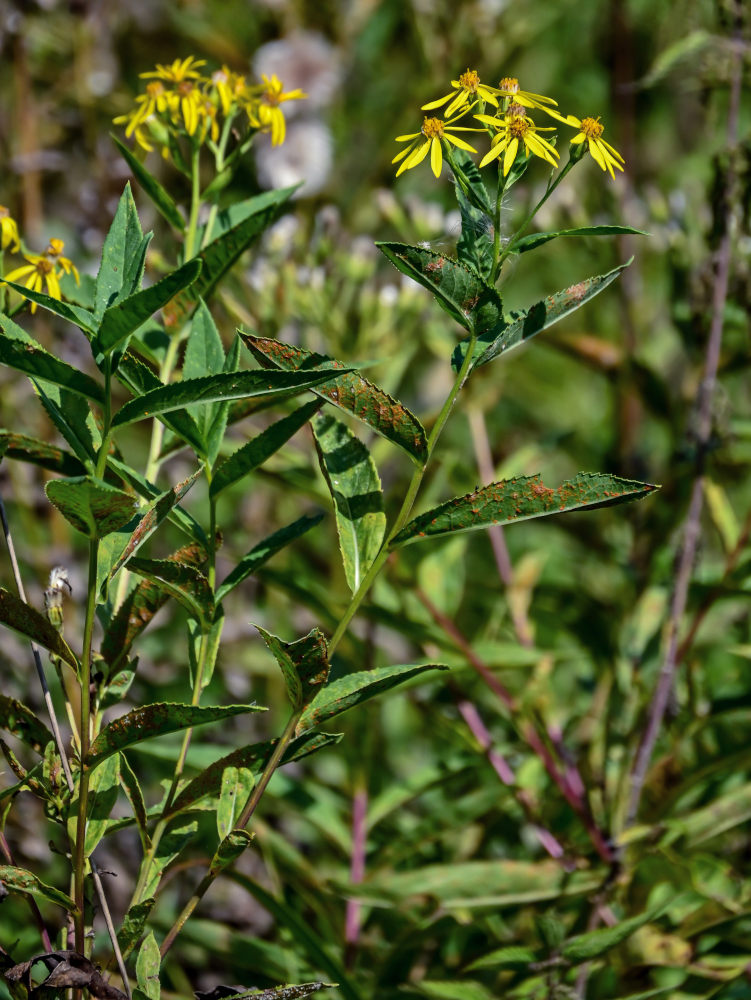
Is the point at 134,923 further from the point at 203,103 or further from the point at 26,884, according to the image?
the point at 203,103

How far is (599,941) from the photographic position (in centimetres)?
59

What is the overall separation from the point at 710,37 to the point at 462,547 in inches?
17.2

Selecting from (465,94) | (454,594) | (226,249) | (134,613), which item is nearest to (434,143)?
(465,94)

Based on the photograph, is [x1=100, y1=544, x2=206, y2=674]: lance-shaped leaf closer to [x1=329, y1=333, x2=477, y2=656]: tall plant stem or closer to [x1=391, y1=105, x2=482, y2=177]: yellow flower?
[x1=329, y1=333, x2=477, y2=656]: tall plant stem

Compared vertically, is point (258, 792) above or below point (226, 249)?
below

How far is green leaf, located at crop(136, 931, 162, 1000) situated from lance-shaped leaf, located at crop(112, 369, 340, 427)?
0.22m

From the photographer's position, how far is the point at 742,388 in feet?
5.05

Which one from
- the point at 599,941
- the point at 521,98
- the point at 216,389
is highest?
the point at 521,98

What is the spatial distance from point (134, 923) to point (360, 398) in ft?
0.77

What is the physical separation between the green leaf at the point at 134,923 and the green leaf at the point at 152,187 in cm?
32

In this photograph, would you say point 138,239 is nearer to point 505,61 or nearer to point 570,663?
point 570,663

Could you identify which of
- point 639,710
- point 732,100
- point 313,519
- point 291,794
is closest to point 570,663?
point 639,710

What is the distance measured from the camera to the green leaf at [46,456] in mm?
457

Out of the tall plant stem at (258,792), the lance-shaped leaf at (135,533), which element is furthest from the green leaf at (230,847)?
the lance-shaped leaf at (135,533)
